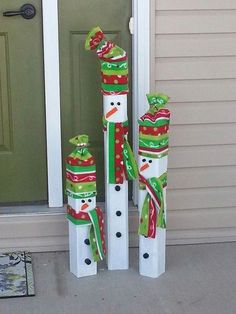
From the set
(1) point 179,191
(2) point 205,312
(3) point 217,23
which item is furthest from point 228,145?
(2) point 205,312

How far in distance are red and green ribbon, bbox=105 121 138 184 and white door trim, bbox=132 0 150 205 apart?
39 cm

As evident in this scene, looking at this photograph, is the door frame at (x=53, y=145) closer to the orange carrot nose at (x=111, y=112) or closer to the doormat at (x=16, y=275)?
the doormat at (x=16, y=275)

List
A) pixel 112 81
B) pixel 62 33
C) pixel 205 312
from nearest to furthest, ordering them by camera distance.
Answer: pixel 205 312
pixel 112 81
pixel 62 33

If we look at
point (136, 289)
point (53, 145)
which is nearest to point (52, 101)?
point (53, 145)

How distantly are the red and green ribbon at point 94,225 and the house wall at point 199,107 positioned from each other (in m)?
0.67

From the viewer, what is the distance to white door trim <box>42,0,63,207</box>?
14.1ft

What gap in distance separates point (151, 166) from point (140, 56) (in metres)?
0.75

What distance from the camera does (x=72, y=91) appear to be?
446cm

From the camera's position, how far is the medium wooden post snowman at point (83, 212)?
13.1 feet

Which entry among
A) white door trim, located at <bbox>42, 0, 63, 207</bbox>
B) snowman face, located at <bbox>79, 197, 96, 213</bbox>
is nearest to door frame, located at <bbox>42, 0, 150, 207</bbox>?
white door trim, located at <bbox>42, 0, 63, 207</bbox>

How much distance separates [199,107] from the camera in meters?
4.50

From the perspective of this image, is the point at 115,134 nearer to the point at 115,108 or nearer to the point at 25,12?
the point at 115,108

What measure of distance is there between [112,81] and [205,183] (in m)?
1.01

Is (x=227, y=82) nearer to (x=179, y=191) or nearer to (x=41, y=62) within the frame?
(x=179, y=191)
